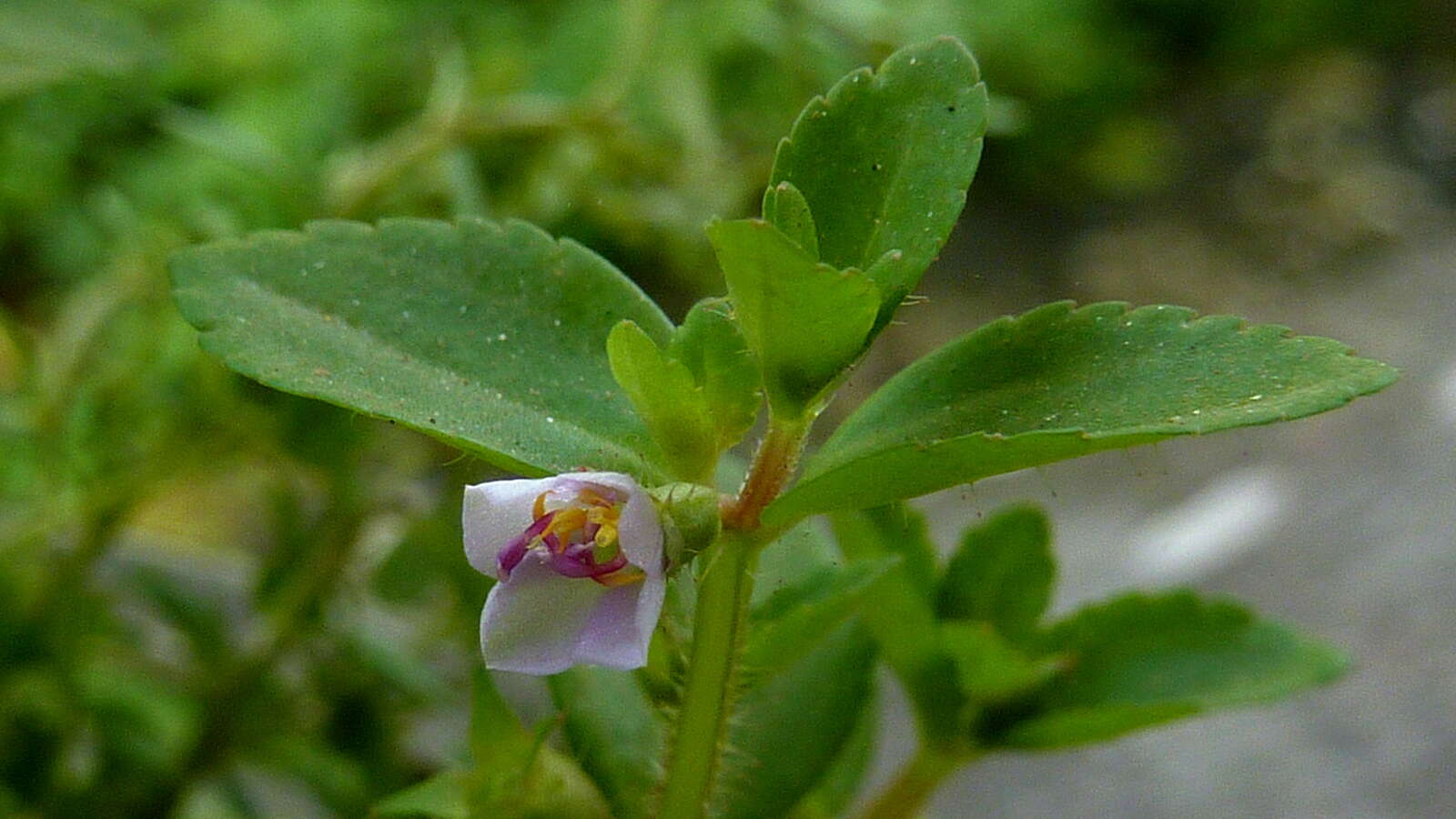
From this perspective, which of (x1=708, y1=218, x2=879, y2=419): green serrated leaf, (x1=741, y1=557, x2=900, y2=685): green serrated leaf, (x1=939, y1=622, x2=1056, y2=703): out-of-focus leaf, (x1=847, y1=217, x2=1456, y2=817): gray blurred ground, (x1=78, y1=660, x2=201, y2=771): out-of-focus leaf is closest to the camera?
(x1=708, y1=218, x2=879, y2=419): green serrated leaf

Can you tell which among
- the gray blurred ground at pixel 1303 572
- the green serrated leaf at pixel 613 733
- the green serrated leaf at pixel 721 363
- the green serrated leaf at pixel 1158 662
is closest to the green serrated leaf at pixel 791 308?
the green serrated leaf at pixel 721 363

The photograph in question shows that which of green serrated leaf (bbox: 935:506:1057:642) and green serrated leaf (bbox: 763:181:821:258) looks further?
green serrated leaf (bbox: 935:506:1057:642)

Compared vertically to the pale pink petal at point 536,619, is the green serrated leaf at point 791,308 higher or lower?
higher

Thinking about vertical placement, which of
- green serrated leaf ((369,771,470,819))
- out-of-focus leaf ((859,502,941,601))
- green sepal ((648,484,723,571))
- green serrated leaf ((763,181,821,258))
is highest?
out-of-focus leaf ((859,502,941,601))

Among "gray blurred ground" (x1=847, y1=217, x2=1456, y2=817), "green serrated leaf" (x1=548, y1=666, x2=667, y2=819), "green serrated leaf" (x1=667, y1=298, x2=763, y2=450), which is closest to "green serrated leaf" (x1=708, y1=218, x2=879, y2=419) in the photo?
"green serrated leaf" (x1=667, y1=298, x2=763, y2=450)

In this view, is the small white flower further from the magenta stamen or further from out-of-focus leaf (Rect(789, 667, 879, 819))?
out-of-focus leaf (Rect(789, 667, 879, 819))

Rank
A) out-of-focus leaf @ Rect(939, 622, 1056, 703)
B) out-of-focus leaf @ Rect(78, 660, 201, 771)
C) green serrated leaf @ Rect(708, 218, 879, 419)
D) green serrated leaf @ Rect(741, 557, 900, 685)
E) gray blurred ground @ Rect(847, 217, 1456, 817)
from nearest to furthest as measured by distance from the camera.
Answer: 1. green serrated leaf @ Rect(708, 218, 879, 419)
2. green serrated leaf @ Rect(741, 557, 900, 685)
3. out-of-focus leaf @ Rect(939, 622, 1056, 703)
4. out-of-focus leaf @ Rect(78, 660, 201, 771)
5. gray blurred ground @ Rect(847, 217, 1456, 817)

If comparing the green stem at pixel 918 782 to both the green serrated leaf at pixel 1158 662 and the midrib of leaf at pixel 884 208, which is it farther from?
the midrib of leaf at pixel 884 208

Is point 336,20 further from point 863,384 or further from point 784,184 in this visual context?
point 784,184
